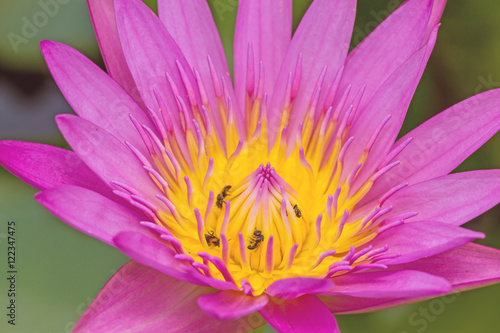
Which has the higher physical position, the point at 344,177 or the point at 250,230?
the point at 344,177

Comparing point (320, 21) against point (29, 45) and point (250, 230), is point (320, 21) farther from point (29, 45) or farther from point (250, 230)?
point (29, 45)

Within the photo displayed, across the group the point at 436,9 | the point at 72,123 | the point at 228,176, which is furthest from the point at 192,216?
the point at 436,9

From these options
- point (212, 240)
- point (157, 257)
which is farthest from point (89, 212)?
point (212, 240)

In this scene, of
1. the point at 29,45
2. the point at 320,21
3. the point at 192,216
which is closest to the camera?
the point at 192,216

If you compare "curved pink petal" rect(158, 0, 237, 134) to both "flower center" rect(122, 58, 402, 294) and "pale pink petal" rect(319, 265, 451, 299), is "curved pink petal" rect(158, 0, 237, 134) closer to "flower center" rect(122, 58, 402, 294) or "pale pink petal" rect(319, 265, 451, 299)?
"flower center" rect(122, 58, 402, 294)

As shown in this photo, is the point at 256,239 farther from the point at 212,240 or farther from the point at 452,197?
the point at 452,197
